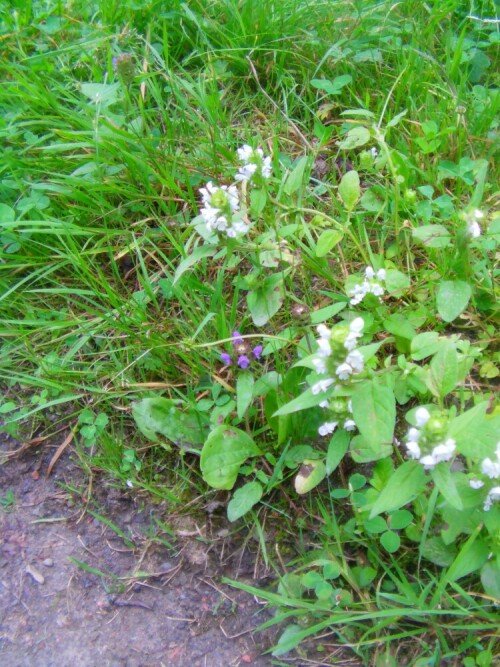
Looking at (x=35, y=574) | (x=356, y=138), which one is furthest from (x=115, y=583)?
(x=356, y=138)

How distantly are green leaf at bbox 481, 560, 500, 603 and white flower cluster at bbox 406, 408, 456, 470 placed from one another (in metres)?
0.35

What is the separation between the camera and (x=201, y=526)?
1887 millimetres

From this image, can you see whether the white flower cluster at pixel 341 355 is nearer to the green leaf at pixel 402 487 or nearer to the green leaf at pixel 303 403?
the green leaf at pixel 303 403

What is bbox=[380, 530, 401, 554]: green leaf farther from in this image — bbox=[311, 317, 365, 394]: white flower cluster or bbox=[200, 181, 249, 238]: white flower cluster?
bbox=[200, 181, 249, 238]: white flower cluster

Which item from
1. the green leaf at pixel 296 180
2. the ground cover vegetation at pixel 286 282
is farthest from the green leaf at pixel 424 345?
the green leaf at pixel 296 180

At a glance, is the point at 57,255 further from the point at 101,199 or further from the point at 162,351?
the point at 162,351

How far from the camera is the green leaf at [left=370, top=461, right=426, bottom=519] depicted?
4.68ft

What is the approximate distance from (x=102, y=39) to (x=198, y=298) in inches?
50.9

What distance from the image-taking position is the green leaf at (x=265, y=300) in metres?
1.99

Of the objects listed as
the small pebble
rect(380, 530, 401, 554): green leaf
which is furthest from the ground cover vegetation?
the small pebble

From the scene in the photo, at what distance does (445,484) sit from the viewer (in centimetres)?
137

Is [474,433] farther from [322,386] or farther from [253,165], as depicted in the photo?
[253,165]

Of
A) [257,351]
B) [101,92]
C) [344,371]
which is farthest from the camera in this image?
[101,92]

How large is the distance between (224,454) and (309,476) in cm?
26
